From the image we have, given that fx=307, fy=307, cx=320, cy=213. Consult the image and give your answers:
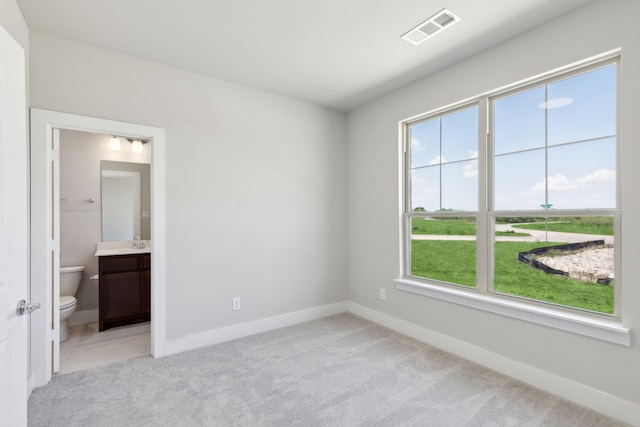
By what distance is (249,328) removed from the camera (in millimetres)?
3256

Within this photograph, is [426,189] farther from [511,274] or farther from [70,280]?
[70,280]

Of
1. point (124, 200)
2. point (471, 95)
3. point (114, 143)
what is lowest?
point (124, 200)

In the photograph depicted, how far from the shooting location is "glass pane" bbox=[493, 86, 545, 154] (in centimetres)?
242

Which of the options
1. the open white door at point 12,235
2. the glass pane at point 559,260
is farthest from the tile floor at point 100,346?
the glass pane at point 559,260

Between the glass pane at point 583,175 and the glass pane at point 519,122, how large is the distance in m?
0.21

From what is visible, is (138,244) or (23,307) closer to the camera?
(23,307)

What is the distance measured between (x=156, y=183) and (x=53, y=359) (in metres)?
1.60

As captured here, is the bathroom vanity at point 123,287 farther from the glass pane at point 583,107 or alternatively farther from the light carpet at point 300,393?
the glass pane at point 583,107

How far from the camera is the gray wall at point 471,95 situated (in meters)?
1.88

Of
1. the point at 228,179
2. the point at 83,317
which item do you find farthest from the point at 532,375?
the point at 83,317

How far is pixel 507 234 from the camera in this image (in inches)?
106

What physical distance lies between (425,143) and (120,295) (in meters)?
3.77

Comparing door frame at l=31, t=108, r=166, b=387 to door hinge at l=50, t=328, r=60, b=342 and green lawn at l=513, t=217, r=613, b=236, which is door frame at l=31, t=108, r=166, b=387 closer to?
door hinge at l=50, t=328, r=60, b=342

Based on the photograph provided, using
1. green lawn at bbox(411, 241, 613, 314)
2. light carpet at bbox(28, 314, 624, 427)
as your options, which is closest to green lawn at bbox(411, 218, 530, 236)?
green lawn at bbox(411, 241, 613, 314)
